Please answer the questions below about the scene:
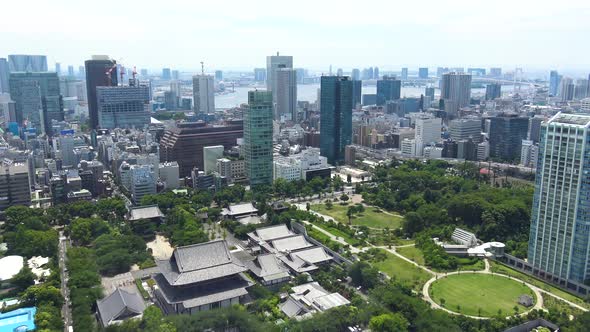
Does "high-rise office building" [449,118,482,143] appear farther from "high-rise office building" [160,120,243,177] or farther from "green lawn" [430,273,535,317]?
"green lawn" [430,273,535,317]

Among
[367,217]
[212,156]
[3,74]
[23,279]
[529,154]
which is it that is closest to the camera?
[23,279]

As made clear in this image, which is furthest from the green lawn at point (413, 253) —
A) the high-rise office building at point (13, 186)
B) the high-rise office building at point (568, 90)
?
the high-rise office building at point (568, 90)

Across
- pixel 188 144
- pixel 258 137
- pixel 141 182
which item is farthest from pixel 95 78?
pixel 258 137

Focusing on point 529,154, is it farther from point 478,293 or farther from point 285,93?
point 285,93

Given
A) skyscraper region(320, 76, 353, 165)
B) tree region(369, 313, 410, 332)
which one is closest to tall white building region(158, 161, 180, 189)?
skyscraper region(320, 76, 353, 165)

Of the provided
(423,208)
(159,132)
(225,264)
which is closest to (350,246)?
(423,208)

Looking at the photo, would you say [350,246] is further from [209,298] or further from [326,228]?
[209,298]
